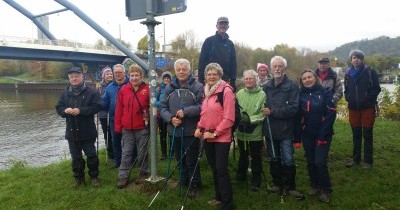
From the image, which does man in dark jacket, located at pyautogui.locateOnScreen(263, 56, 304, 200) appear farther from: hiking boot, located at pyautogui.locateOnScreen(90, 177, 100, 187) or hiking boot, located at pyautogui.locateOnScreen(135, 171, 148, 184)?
hiking boot, located at pyautogui.locateOnScreen(90, 177, 100, 187)

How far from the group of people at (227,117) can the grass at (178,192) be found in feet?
0.65

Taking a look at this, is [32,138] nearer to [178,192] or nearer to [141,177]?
[141,177]

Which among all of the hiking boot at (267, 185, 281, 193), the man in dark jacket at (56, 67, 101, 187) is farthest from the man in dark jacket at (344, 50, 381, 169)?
the man in dark jacket at (56, 67, 101, 187)

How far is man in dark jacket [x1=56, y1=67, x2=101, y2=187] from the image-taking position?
5.00 metres

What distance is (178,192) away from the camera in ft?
15.3

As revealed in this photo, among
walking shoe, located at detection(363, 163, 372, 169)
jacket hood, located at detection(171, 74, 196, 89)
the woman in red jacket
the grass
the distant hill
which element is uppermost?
the distant hill

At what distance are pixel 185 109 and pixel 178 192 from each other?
1.22m

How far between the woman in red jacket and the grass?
1.34 feet

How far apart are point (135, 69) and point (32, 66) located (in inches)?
2967

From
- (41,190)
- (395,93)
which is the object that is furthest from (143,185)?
(395,93)

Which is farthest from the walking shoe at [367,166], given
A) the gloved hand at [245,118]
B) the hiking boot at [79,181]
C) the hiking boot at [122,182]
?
the hiking boot at [79,181]

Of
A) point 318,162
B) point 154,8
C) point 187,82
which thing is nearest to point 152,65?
point 187,82

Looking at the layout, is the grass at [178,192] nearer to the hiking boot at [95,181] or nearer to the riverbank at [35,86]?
the hiking boot at [95,181]

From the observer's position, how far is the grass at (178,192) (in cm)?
428
